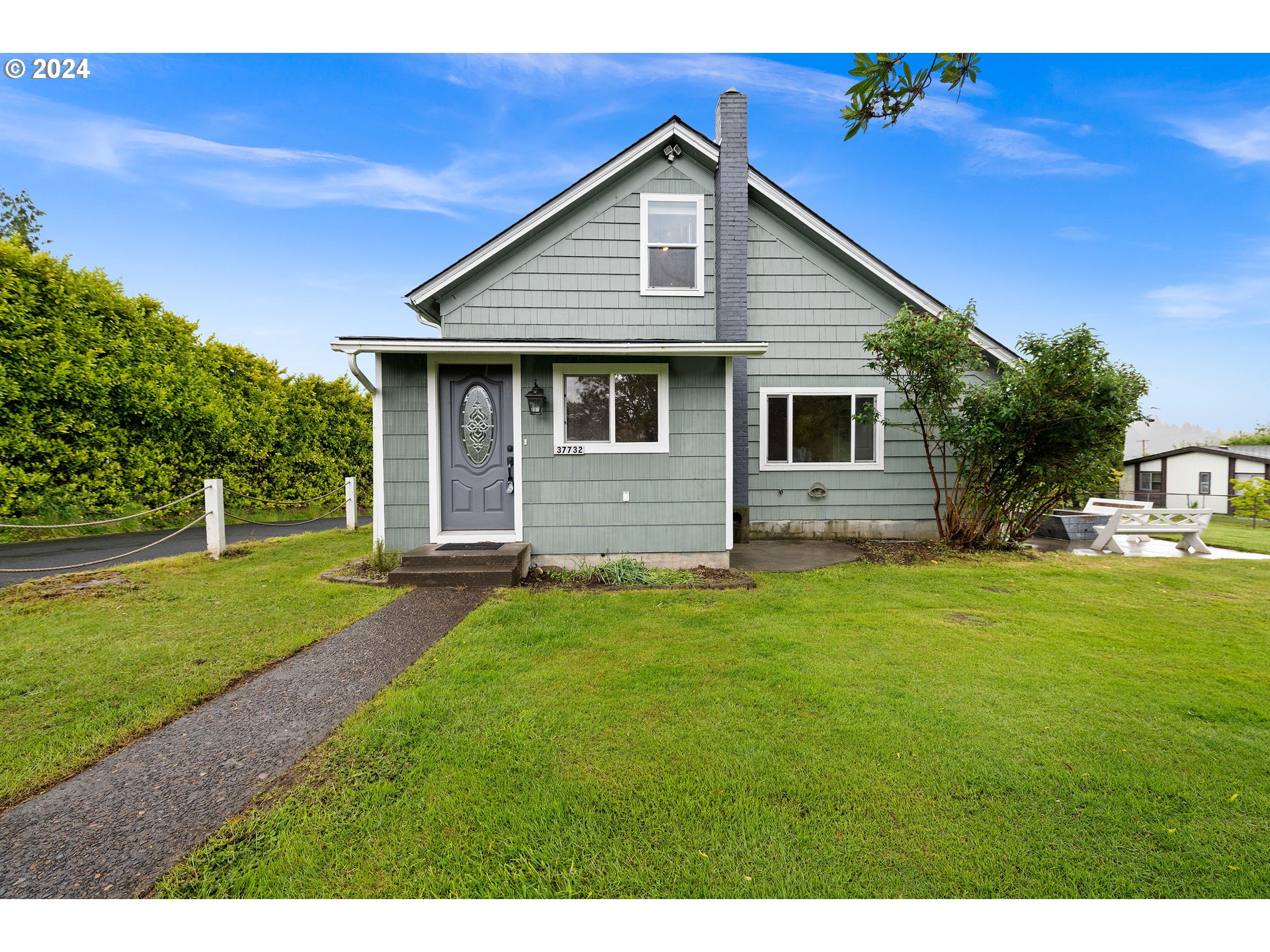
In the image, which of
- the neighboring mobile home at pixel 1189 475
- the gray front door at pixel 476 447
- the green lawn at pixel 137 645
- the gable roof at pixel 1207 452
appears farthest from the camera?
the neighboring mobile home at pixel 1189 475

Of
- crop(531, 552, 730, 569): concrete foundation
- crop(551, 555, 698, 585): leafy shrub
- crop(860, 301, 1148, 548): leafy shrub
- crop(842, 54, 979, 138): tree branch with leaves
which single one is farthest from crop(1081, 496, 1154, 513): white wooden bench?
crop(842, 54, 979, 138): tree branch with leaves

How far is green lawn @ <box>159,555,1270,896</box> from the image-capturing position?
181 centimetres

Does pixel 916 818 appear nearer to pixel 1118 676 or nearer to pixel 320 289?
pixel 1118 676

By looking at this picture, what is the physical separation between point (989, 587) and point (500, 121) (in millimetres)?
17000

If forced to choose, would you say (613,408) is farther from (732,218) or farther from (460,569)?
(732,218)

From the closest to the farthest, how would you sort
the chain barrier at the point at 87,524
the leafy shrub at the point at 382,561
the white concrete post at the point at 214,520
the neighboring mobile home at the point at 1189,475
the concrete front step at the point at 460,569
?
the chain barrier at the point at 87,524, the concrete front step at the point at 460,569, the leafy shrub at the point at 382,561, the white concrete post at the point at 214,520, the neighboring mobile home at the point at 1189,475

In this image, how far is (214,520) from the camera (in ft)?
24.2

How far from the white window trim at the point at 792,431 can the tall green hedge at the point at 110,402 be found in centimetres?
1065

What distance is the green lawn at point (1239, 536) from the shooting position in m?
8.77

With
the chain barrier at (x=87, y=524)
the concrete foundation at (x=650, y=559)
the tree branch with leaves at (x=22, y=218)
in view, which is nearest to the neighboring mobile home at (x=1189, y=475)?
the concrete foundation at (x=650, y=559)

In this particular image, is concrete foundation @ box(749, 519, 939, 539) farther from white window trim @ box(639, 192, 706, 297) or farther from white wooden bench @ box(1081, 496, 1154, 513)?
white wooden bench @ box(1081, 496, 1154, 513)

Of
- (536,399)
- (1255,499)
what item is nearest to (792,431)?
(536,399)

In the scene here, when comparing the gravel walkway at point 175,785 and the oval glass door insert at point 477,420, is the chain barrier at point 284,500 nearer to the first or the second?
the oval glass door insert at point 477,420

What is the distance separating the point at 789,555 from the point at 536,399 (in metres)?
4.42
